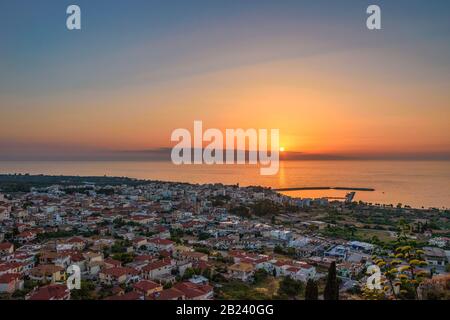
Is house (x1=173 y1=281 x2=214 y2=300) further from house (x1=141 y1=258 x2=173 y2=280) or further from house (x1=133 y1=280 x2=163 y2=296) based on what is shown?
house (x1=141 y1=258 x2=173 y2=280)

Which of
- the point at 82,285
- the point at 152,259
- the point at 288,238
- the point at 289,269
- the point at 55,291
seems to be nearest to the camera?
the point at 55,291

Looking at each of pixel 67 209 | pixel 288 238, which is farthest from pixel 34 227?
pixel 288 238

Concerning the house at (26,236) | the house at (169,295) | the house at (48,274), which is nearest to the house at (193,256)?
the house at (169,295)

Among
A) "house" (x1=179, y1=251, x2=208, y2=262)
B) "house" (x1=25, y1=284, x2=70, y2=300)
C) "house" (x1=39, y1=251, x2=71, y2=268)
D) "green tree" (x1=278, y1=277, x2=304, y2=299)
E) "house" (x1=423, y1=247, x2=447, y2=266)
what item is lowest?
"house" (x1=423, y1=247, x2=447, y2=266)

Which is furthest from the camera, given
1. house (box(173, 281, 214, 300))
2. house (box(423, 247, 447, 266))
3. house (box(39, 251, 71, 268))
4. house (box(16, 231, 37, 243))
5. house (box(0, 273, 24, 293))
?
house (box(16, 231, 37, 243))

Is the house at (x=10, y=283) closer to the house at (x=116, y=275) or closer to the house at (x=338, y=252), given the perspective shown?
the house at (x=116, y=275)

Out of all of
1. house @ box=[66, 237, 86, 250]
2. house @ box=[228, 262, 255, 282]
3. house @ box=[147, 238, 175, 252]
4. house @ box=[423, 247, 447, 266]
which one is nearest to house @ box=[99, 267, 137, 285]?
house @ box=[228, 262, 255, 282]
